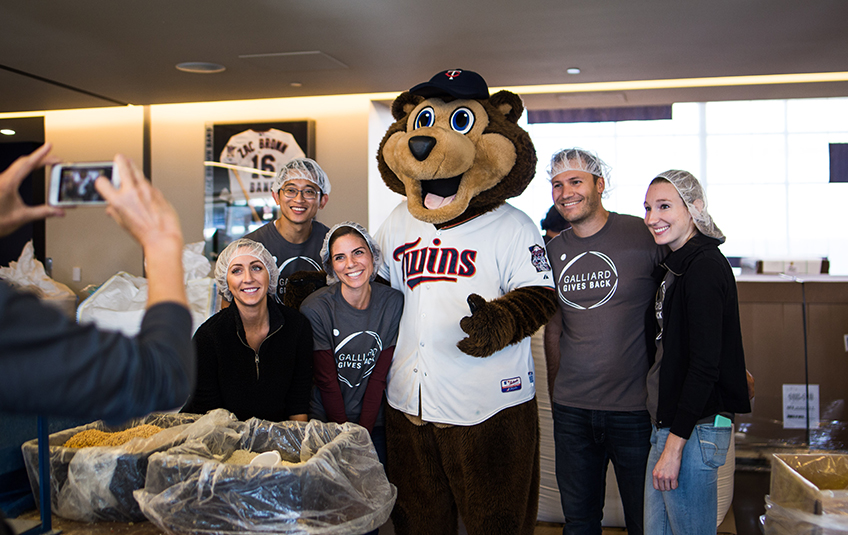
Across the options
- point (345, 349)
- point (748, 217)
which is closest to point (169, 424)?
point (345, 349)

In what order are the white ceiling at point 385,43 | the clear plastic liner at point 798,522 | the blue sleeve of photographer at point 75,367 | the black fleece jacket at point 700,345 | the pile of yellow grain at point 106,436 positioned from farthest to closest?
the white ceiling at point 385,43 → the clear plastic liner at point 798,522 → the black fleece jacket at point 700,345 → the pile of yellow grain at point 106,436 → the blue sleeve of photographer at point 75,367

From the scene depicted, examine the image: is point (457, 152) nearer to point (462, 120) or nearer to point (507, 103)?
point (462, 120)

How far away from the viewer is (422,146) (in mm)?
1820

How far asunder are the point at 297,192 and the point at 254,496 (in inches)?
59.3

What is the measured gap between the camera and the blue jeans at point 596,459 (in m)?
1.91

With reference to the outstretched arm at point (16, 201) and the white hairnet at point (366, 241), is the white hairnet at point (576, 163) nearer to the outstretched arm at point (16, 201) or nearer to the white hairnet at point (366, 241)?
the white hairnet at point (366, 241)

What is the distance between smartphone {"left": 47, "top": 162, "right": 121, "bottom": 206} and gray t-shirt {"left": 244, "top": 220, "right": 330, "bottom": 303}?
1630 mm

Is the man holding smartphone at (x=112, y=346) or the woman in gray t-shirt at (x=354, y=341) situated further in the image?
the woman in gray t-shirt at (x=354, y=341)

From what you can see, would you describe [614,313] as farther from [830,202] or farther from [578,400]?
[830,202]

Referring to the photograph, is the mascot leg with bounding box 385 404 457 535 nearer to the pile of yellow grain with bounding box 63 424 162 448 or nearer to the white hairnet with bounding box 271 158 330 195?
the pile of yellow grain with bounding box 63 424 162 448

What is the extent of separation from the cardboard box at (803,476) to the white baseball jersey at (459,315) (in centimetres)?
87

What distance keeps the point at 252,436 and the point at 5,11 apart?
234 cm

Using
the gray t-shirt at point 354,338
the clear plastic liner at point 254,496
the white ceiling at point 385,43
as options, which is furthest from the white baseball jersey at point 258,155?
the clear plastic liner at point 254,496

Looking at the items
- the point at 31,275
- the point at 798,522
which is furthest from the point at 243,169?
the point at 798,522
